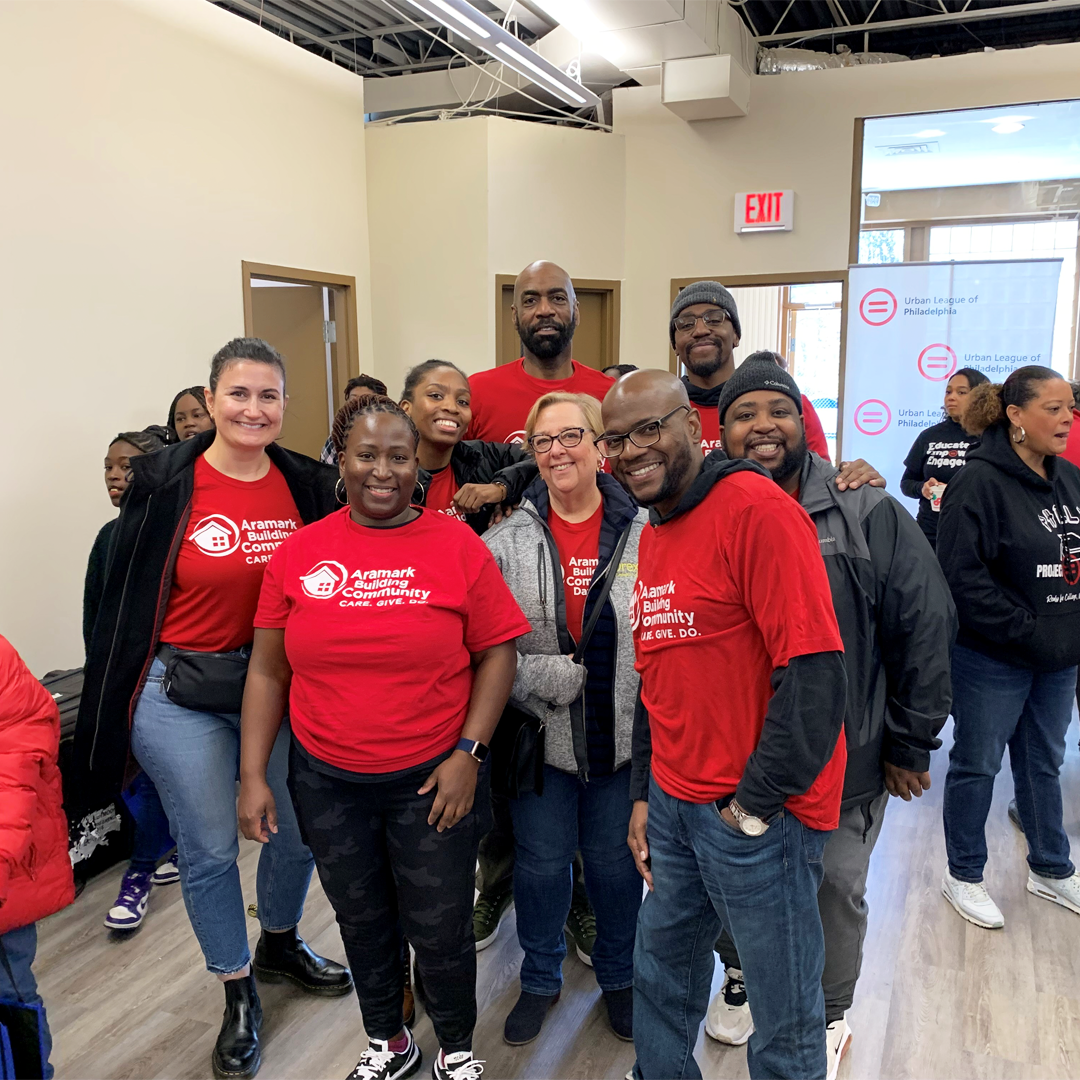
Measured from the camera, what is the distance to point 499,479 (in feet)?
7.55

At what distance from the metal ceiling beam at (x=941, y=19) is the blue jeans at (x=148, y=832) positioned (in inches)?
247

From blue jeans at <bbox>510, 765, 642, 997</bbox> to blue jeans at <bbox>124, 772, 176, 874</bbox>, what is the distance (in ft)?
4.54

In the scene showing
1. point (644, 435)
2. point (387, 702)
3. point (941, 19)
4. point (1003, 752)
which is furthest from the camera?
point (941, 19)

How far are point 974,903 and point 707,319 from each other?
2.03 m

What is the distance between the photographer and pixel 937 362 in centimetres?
587

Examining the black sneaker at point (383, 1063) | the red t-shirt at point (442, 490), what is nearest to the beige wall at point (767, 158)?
the red t-shirt at point (442, 490)

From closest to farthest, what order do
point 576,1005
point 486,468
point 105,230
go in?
point 576,1005 < point 486,468 < point 105,230

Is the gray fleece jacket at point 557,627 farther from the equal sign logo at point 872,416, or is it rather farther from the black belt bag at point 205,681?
the equal sign logo at point 872,416

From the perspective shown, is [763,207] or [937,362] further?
[763,207]

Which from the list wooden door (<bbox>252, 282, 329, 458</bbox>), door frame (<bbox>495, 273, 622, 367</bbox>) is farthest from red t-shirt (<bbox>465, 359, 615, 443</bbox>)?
A: door frame (<bbox>495, 273, 622, 367</bbox>)

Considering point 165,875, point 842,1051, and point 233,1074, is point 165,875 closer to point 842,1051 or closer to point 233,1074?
point 233,1074

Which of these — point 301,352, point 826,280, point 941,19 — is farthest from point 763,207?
point 301,352

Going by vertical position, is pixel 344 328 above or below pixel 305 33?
below

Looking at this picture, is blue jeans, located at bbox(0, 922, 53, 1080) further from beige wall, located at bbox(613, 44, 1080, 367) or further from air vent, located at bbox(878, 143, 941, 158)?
air vent, located at bbox(878, 143, 941, 158)
